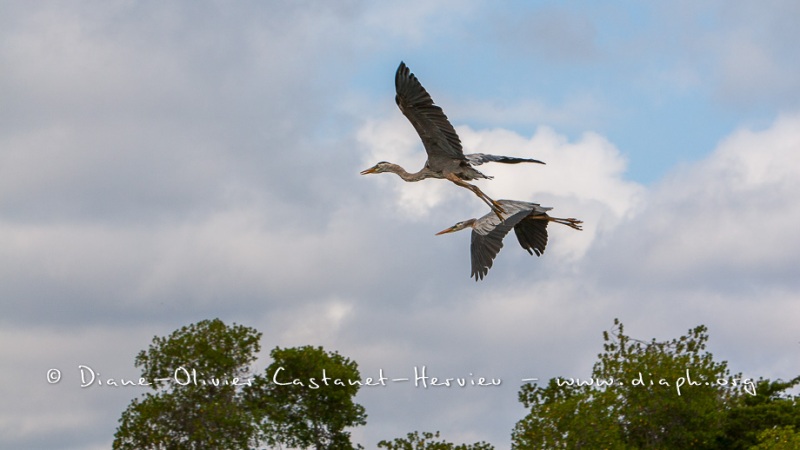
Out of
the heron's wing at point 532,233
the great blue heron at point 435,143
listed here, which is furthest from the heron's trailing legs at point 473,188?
the heron's wing at point 532,233

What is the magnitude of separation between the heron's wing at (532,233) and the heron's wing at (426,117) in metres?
6.17

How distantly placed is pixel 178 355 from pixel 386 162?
17.1 m

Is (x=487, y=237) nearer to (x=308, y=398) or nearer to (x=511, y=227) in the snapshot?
(x=511, y=227)

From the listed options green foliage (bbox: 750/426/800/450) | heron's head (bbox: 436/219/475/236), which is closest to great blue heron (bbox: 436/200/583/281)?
heron's head (bbox: 436/219/475/236)

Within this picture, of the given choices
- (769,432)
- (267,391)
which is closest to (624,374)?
(769,432)

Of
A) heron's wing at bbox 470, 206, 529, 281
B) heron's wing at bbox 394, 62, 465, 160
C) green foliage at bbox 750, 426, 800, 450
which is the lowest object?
green foliage at bbox 750, 426, 800, 450

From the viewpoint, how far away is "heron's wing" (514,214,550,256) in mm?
37719

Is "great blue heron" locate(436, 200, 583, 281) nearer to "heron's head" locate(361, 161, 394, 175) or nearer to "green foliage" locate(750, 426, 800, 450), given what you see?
"heron's head" locate(361, 161, 394, 175)

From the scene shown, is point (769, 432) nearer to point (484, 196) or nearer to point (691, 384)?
point (691, 384)

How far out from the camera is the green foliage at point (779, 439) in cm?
4341

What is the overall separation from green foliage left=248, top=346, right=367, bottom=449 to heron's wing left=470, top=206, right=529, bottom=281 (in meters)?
15.1

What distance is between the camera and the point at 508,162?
106ft

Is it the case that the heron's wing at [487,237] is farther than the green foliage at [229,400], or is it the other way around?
the green foliage at [229,400]

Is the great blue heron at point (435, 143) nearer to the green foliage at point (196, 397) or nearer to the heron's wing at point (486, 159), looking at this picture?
the heron's wing at point (486, 159)
